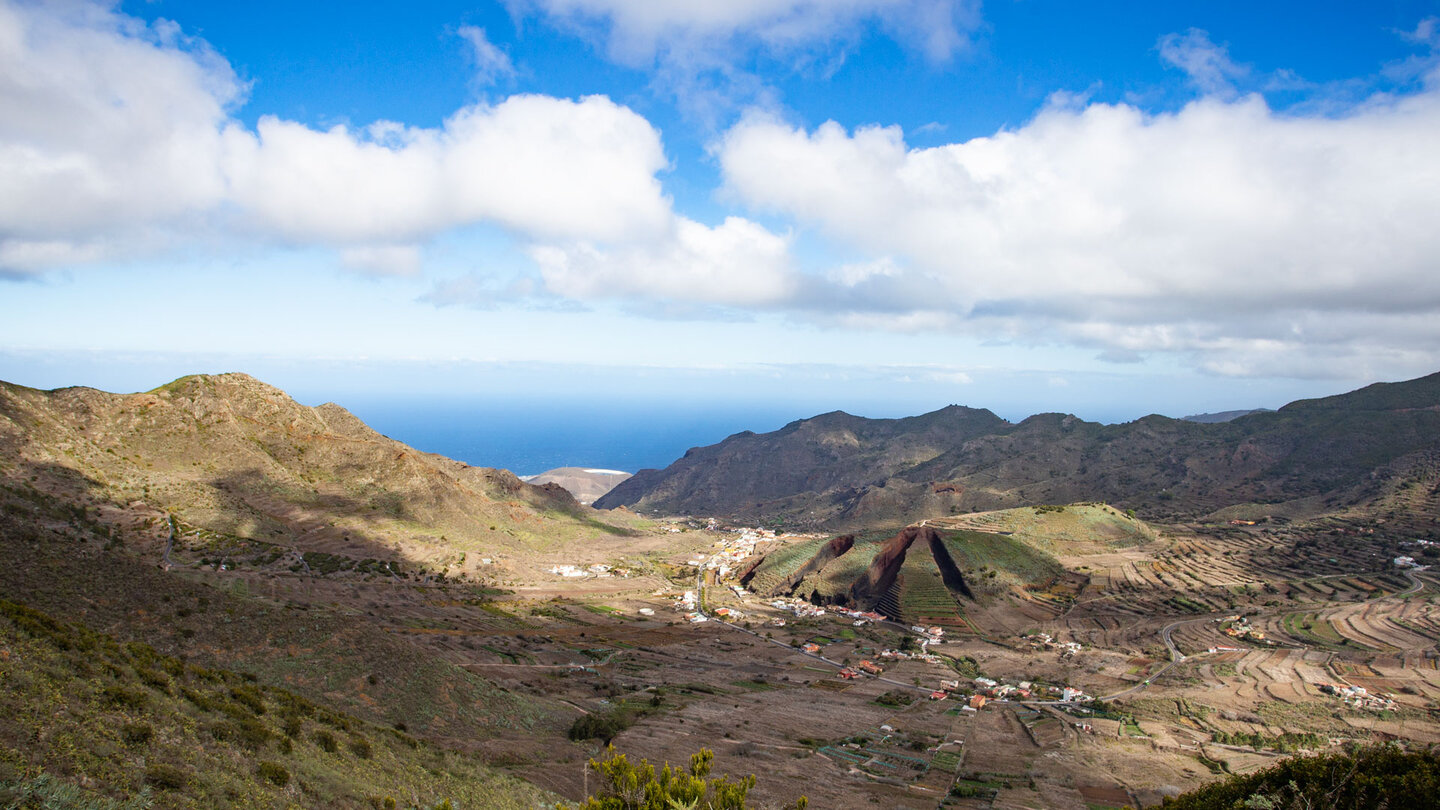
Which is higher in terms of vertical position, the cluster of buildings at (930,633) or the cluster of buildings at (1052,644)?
the cluster of buildings at (1052,644)

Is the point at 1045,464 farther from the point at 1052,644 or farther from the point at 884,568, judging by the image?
the point at 1052,644

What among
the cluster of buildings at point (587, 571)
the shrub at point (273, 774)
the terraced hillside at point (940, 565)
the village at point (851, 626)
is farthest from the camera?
the cluster of buildings at point (587, 571)

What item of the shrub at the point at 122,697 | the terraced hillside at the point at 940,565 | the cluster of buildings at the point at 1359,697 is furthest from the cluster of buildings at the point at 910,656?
the shrub at the point at 122,697

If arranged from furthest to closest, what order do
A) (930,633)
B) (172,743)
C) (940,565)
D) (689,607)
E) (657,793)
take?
1. (940,565)
2. (689,607)
3. (930,633)
4. (657,793)
5. (172,743)

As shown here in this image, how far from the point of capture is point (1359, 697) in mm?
41031

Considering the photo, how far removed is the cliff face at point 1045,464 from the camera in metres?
113

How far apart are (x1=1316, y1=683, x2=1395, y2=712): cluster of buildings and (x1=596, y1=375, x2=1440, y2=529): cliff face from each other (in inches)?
2998

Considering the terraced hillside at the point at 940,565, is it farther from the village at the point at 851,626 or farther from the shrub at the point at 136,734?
the shrub at the point at 136,734

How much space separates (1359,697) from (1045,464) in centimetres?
10985

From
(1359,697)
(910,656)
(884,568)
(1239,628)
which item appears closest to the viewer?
(1359,697)

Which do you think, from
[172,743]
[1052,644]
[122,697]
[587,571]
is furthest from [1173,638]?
[122,697]

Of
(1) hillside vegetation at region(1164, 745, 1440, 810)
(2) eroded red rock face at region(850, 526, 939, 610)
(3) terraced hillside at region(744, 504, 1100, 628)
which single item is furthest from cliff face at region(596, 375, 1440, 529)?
(1) hillside vegetation at region(1164, 745, 1440, 810)

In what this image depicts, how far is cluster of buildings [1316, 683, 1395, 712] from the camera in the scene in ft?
130

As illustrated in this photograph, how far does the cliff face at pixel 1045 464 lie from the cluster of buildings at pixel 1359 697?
7614cm
